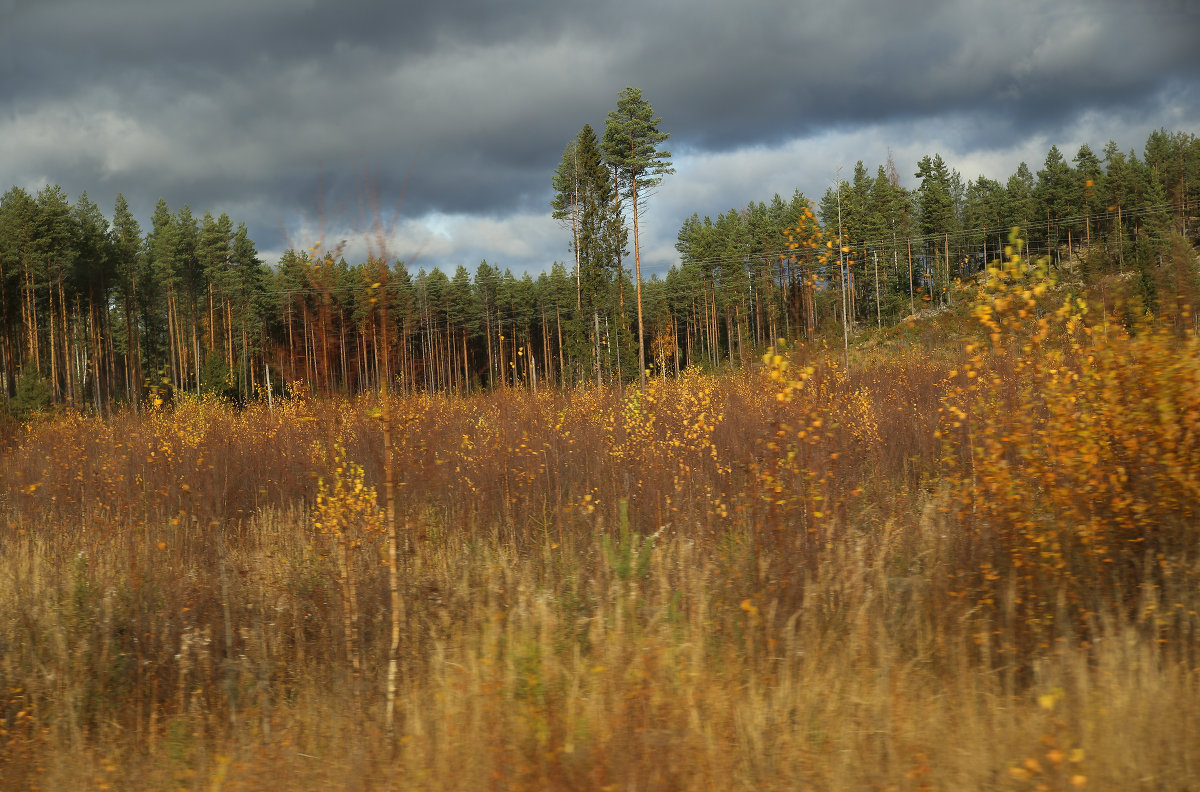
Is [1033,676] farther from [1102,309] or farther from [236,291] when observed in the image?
[236,291]

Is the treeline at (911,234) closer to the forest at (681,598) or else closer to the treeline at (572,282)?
the treeline at (572,282)

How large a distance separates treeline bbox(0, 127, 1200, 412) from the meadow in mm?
12711

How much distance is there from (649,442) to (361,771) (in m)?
6.02

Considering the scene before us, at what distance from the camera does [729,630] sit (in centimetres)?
400

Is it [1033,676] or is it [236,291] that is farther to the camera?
[236,291]

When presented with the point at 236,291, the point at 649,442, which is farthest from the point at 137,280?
the point at 649,442

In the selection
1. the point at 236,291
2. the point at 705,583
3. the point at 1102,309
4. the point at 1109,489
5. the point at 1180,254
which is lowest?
the point at 705,583

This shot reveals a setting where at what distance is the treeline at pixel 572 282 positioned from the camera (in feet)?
96.8

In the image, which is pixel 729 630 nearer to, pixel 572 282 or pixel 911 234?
pixel 572 282

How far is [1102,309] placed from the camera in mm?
4555

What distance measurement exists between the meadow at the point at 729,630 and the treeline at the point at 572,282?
12.7 m

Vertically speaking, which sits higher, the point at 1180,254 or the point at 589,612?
the point at 1180,254

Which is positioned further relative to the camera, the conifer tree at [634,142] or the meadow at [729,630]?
the conifer tree at [634,142]

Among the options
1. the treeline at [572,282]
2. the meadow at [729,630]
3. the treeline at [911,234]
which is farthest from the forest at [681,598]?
the treeline at [911,234]
